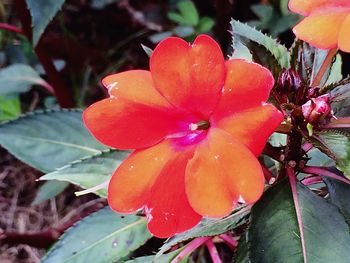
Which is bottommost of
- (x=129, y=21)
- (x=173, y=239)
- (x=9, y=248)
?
(x=9, y=248)

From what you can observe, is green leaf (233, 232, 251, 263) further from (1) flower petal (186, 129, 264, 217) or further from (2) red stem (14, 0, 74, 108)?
(2) red stem (14, 0, 74, 108)

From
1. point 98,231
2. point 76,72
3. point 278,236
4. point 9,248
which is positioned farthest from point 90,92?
point 278,236

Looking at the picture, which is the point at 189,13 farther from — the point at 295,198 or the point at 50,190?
the point at 295,198

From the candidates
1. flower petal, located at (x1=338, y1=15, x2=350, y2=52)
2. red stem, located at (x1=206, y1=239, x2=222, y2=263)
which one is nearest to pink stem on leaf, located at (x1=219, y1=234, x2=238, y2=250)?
red stem, located at (x1=206, y1=239, x2=222, y2=263)

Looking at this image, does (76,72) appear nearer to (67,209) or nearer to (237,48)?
(67,209)

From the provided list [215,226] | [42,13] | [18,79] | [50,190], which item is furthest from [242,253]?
[18,79]

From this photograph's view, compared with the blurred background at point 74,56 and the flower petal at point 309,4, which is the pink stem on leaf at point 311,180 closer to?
the flower petal at point 309,4

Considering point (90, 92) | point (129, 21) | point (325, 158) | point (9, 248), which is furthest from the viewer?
point (129, 21)
